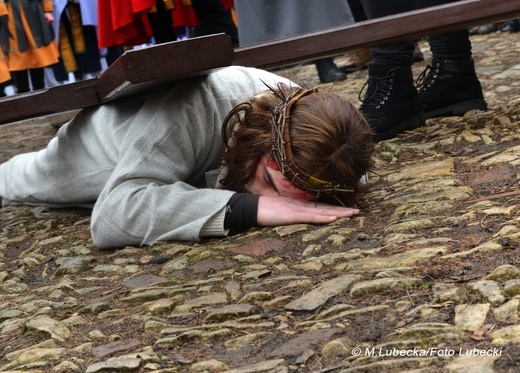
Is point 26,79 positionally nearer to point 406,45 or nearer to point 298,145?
point 406,45

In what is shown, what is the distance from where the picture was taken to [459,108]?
4824 millimetres

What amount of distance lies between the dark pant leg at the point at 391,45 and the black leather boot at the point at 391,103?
72 mm

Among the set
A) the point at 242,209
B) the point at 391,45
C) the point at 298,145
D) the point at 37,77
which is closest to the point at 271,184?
the point at 242,209

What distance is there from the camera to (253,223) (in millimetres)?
3289

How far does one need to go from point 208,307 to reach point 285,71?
6.75 meters

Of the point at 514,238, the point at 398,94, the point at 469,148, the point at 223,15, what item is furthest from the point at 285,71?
the point at 514,238

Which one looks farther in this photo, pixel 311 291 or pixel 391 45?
pixel 391 45

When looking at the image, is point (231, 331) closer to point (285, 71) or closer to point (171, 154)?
point (171, 154)

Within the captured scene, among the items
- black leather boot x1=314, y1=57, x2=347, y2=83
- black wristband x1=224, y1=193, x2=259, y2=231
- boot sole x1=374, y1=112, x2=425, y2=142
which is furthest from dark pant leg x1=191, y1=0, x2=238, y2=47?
black wristband x1=224, y1=193, x2=259, y2=231

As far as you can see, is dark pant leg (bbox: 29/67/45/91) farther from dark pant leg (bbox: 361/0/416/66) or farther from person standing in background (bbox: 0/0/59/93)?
dark pant leg (bbox: 361/0/416/66)

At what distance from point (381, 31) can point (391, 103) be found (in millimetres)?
609

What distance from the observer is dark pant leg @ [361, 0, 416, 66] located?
4.66 meters

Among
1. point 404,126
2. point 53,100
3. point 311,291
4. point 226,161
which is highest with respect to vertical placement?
point 53,100

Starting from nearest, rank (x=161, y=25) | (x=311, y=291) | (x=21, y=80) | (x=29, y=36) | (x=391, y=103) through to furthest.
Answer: (x=311, y=291) < (x=391, y=103) < (x=161, y=25) < (x=29, y=36) < (x=21, y=80)
